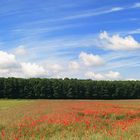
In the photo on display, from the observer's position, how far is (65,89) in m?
108

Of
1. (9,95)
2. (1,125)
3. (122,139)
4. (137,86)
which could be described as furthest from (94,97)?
(122,139)

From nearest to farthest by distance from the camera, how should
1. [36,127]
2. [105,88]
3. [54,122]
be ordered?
[36,127], [54,122], [105,88]

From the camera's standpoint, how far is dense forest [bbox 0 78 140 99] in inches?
4119

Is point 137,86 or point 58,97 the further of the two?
point 137,86

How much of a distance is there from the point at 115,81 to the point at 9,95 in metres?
31.4

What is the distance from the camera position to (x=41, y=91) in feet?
348

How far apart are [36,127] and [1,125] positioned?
7.89 ft

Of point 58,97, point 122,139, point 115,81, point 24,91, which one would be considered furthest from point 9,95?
point 122,139

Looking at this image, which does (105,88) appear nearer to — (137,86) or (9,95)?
(137,86)

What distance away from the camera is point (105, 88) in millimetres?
110562

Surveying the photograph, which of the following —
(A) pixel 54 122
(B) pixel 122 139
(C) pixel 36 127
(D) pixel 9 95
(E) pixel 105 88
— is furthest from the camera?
(E) pixel 105 88

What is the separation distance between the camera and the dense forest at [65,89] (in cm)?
10462

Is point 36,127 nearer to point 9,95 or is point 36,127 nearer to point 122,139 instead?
point 122,139

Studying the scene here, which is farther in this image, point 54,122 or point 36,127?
point 54,122
